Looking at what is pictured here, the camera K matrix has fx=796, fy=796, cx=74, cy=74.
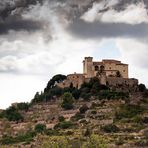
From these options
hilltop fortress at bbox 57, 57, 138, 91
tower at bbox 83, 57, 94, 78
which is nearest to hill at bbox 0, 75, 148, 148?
hilltop fortress at bbox 57, 57, 138, 91

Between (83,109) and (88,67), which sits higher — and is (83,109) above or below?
below

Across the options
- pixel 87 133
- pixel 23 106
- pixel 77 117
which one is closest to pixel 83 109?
pixel 77 117

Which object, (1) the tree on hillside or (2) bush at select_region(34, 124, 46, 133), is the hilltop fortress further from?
(2) bush at select_region(34, 124, 46, 133)

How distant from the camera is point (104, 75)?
94750 mm

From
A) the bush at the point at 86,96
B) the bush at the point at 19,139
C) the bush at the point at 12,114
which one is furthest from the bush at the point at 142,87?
the bush at the point at 19,139

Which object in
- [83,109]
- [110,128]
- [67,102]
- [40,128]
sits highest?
[67,102]

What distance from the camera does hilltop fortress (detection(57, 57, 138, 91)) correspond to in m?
94.7

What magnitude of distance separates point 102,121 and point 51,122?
23.8ft

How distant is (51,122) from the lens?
8888 centimetres

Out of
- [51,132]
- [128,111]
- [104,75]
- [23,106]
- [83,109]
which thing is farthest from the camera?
[23,106]

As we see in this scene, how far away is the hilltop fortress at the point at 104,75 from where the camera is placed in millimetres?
94688

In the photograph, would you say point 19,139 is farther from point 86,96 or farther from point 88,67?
point 88,67

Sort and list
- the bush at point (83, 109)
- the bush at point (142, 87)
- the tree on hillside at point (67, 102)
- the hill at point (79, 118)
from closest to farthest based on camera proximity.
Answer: the hill at point (79, 118) < the bush at point (83, 109) < the tree on hillside at point (67, 102) < the bush at point (142, 87)

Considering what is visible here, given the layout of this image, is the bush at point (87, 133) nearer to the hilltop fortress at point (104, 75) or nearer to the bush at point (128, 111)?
the bush at point (128, 111)
